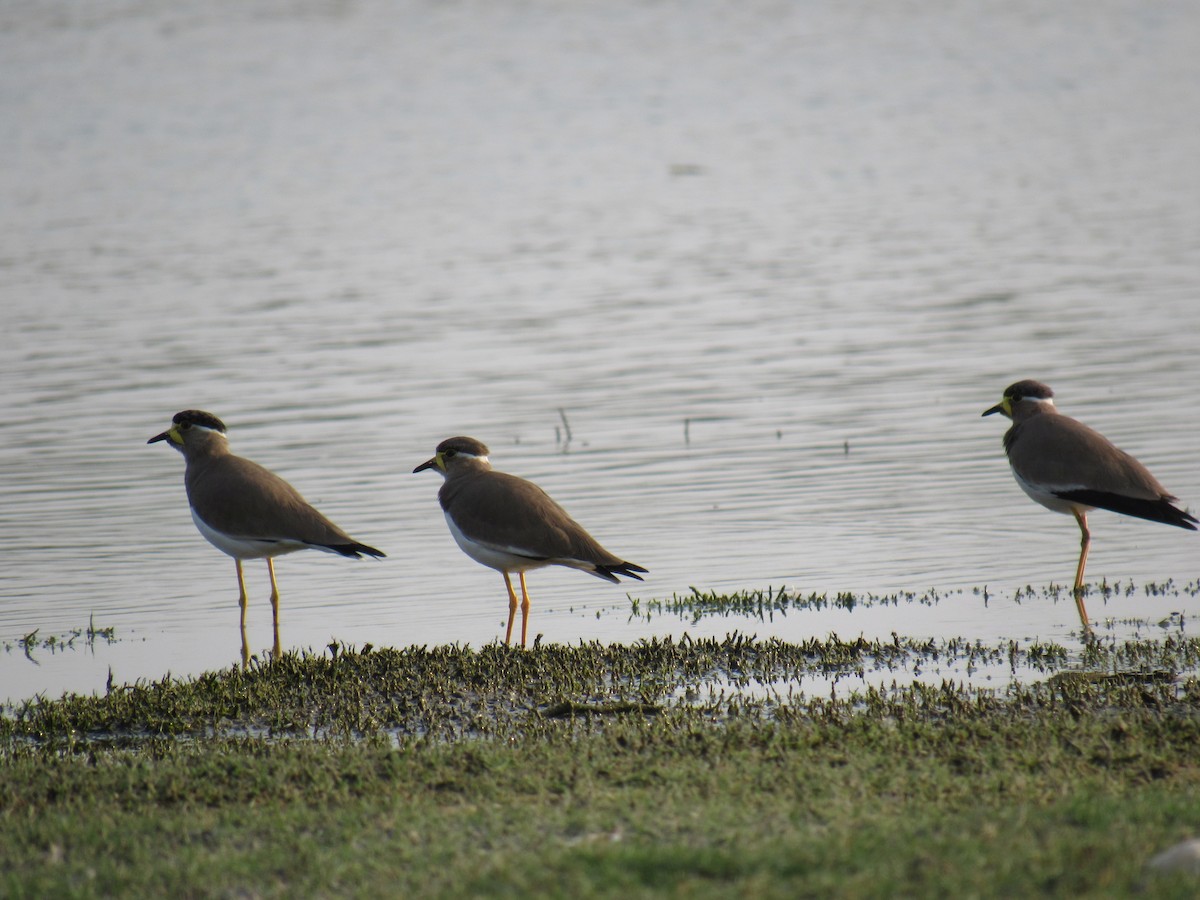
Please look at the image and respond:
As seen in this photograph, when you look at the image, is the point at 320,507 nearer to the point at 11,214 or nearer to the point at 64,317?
the point at 64,317

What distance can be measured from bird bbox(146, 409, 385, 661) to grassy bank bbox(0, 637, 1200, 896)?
53.6 inches

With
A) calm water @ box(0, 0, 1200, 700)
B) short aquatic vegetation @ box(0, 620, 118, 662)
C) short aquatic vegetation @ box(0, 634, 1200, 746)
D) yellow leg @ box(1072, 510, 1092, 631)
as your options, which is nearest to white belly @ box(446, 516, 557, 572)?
calm water @ box(0, 0, 1200, 700)

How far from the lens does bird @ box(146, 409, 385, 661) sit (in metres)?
10.4

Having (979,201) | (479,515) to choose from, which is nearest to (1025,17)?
(979,201)

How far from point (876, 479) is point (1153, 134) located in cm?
3248

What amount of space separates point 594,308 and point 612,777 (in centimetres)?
1886

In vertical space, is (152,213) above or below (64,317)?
above

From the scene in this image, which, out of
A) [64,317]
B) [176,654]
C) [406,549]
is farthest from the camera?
[64,317]

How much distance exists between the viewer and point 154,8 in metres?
61.3

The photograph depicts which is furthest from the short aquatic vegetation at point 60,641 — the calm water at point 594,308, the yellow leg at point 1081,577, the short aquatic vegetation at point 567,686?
the yellow leg at point 1081,577

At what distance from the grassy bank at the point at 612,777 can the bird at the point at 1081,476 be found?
6.45ft

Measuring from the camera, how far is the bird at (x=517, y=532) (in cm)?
1006

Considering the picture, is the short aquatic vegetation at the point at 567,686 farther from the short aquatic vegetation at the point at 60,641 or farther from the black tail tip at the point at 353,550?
the short aquatic vegetation at the point at 60,641

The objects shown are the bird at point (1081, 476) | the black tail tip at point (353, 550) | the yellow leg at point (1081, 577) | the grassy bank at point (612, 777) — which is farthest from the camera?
the bird at point (1081, 476)
